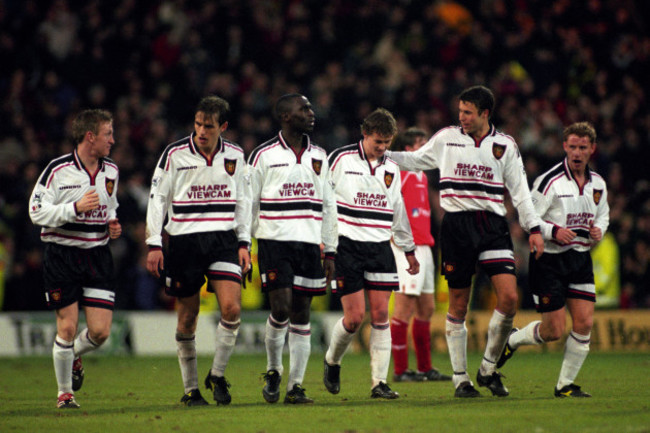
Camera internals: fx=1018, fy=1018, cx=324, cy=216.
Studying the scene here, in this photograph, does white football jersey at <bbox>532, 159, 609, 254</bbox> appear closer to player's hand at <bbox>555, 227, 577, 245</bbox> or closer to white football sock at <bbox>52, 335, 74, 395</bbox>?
player's hand at <bbox>555, 227, 577, 245</bbox>

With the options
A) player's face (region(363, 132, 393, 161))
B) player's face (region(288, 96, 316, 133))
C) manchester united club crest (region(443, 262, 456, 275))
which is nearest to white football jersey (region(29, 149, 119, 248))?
player's face (region(288, 96, 316, 133))

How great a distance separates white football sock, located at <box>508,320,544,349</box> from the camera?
30.9 feet

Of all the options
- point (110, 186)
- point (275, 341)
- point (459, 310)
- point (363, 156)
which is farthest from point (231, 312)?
point (459, 310)

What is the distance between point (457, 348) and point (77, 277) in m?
3.44

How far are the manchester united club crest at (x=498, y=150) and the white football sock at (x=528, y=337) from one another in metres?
1.61

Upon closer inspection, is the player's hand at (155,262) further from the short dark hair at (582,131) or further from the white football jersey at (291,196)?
the short dark hair at (582,131)

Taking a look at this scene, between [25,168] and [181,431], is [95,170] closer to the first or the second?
[181,431]

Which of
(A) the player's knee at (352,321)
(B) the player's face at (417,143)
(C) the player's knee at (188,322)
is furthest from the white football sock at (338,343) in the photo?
(B) the player's face at (417,143)

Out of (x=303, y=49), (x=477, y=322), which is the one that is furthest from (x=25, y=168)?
(x=477, y=322)

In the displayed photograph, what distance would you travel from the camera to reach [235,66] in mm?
20219

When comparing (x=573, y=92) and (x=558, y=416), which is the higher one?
(x=573, y=92)

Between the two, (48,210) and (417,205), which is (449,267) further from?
(48,210)

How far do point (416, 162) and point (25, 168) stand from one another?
30.6 feet

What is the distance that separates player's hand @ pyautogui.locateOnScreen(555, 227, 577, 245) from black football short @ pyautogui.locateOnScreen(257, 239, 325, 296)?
213 centimetres
